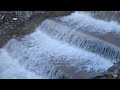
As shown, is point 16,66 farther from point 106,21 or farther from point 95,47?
point 106,21

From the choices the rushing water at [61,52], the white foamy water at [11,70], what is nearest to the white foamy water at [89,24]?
the rushing water at [61,52]

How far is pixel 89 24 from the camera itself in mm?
9195

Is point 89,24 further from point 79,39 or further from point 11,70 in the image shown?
point 11,70

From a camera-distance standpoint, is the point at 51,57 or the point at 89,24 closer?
the point at 51,57

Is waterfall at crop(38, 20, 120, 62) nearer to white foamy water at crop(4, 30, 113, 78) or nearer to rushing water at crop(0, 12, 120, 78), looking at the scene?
rushing water at crop(0, 12, 120, 78)

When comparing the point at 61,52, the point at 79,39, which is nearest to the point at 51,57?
the point at 61,52

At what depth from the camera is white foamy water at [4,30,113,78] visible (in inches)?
274

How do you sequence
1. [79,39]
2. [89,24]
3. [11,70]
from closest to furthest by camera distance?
[11,70], [79,39], [89,24]

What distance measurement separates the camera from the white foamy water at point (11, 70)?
7009mm

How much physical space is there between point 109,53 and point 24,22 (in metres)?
4.13

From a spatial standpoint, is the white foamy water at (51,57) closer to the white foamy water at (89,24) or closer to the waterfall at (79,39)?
the waterfall at (79,39)

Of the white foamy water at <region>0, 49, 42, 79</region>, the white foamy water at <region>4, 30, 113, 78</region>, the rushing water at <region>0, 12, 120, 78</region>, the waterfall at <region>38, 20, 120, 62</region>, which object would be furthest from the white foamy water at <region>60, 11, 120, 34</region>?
the white foamy water at <region>0, 49, 42, 79</region>

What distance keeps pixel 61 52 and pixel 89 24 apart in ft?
6.60

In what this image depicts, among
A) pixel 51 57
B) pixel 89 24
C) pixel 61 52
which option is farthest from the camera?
pixel 89 24
